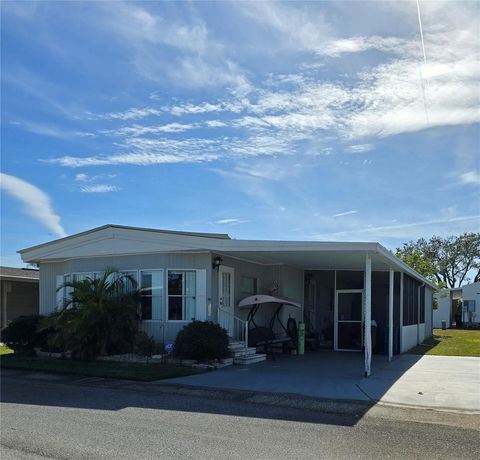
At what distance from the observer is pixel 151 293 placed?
15.7 metres

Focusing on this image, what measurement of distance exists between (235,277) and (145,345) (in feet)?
11.7

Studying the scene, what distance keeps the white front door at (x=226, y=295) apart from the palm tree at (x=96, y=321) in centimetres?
245

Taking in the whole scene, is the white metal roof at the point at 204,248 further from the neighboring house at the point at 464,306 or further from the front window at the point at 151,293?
the neighboring house at the point at 464,306

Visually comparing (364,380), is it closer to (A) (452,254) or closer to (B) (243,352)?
(B) (243,352)

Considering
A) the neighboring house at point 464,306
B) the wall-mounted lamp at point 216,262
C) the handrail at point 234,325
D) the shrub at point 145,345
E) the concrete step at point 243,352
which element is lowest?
the neighboring house at point 464,306

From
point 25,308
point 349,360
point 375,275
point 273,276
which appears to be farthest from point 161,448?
point 25,308

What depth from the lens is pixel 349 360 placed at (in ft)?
51.7

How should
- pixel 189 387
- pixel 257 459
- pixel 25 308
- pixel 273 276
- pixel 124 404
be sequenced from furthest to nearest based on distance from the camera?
pixel 25 308 < pixel 273 276 < pixel 189 387 < pixel 124 404 < pixel 257 459

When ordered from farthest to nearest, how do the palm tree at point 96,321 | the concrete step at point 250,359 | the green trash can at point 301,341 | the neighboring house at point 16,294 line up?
1. the neighboring house at point 16,294
2. the green trash can at point 301,341
3. the concrete step at point 250,359
4. the palm tree at point 96,321

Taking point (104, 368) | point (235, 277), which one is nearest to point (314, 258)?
point (235, 277)

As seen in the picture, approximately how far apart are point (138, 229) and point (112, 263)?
5.39 feet

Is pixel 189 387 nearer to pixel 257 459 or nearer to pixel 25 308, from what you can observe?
pixel 257 459

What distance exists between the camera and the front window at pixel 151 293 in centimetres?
1552

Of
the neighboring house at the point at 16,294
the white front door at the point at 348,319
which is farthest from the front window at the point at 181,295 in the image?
the neighboring house at the point at 16,294
